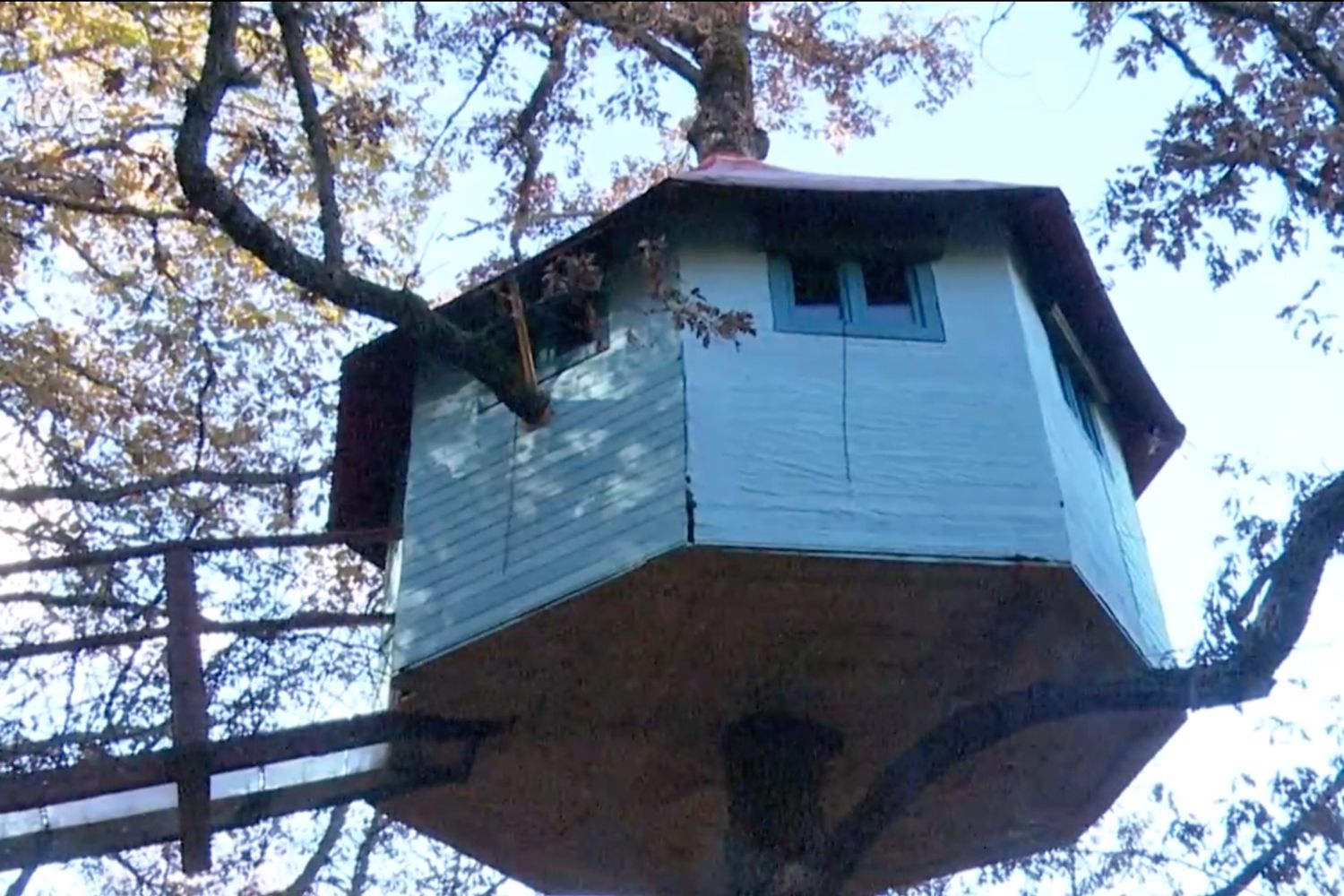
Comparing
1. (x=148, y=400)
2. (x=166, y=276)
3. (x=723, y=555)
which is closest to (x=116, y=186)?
(x=166, y=276)

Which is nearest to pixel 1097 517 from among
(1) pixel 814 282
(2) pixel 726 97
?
(1) pixel 814 282

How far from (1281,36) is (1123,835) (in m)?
7.15

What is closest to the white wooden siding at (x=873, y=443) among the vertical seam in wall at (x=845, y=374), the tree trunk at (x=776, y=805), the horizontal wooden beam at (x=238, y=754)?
the vertical seam in wall at (x=845, y=374)

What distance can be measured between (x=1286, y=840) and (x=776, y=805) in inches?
113

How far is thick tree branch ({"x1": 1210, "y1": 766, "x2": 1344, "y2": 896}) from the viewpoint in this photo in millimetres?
9836

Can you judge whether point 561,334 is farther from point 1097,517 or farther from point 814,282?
point 1097,517

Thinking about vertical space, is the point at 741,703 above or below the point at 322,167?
below

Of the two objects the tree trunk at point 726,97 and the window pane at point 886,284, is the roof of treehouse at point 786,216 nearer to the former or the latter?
the window pane at point 886,284

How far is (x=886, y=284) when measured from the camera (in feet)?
35.3

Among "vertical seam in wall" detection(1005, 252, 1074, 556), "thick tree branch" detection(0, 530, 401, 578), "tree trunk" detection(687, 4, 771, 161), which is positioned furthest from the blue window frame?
"tree trunk" detection(687, 4, 771, 161)

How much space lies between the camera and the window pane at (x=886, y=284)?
1066 cm

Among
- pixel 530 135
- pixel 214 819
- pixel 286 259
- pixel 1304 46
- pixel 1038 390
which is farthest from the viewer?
pixel 530 135

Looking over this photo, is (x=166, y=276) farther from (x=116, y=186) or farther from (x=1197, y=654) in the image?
(x=1197, y=654)

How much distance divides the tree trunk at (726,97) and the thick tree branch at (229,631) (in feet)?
16.9
